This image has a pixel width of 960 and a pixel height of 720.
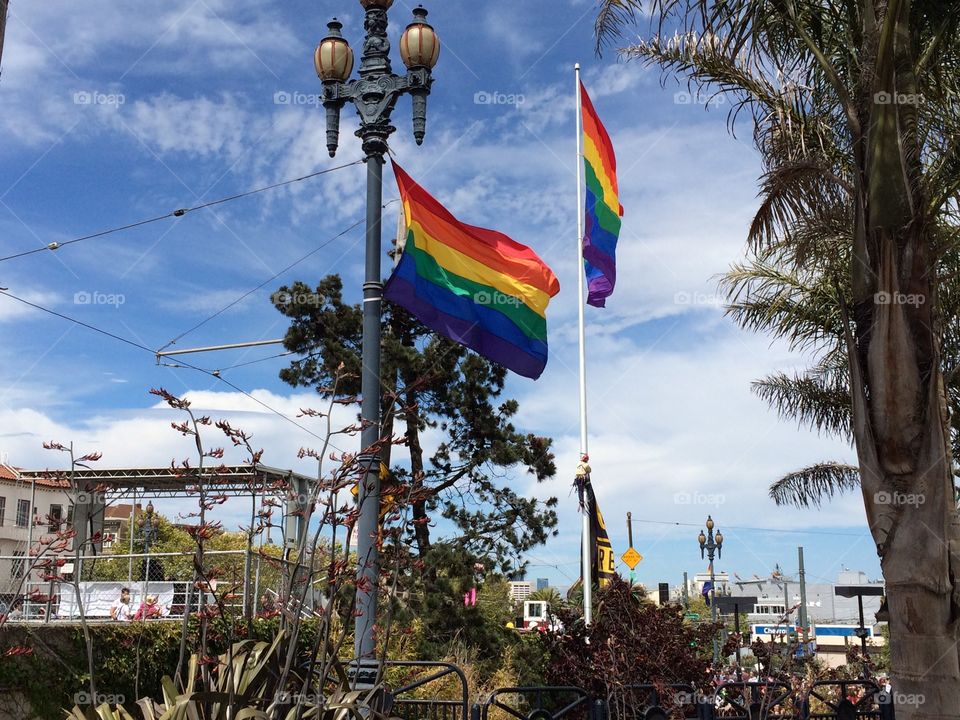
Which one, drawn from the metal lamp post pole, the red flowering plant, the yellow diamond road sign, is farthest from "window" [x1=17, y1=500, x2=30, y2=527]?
the red flowering plant

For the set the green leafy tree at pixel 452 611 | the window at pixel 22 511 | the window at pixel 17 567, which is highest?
the window at pixel 22 511

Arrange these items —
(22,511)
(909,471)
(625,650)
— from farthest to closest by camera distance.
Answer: (22,511), (625,650), (909,471)

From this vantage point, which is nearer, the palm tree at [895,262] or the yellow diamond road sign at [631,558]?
the palm tree at [895,262]

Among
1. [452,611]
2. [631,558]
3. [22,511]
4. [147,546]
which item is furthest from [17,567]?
[22,511]

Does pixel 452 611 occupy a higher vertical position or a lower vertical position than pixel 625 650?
lower

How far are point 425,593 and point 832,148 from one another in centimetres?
1295

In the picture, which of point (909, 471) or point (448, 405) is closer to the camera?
point (909, 471)

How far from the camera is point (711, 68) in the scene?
952 centimetres

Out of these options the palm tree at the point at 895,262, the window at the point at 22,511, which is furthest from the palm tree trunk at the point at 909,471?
the window at the point at 22,511

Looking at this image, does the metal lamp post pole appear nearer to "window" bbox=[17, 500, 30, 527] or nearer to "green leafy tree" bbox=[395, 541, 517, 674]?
"green leafy tree" bbox=[395, 541, 517, 674]

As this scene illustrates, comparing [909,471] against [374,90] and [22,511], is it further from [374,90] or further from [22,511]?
[22,511]

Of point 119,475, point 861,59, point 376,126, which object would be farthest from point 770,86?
point 119,475

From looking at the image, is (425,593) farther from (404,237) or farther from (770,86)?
(770,86)

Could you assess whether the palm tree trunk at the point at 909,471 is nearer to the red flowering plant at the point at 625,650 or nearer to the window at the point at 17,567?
the red flowering plant at the point at 625,650
